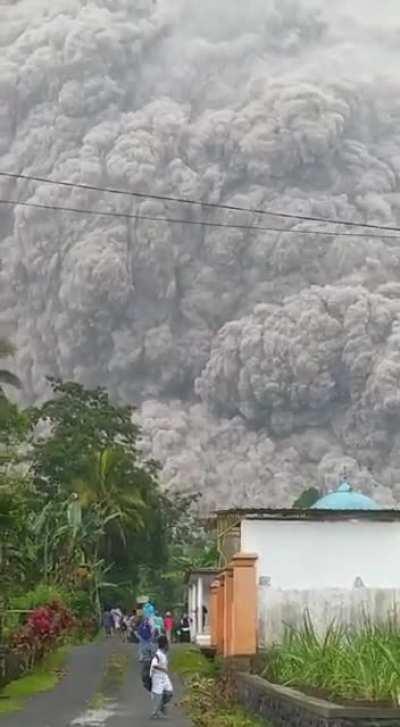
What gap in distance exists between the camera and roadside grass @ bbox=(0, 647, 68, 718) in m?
17.2

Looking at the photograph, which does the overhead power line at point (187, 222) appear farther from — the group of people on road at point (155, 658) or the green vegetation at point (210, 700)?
the group of people on road at point (155, 658)

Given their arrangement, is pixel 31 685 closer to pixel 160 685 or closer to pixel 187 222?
pixel 160 685

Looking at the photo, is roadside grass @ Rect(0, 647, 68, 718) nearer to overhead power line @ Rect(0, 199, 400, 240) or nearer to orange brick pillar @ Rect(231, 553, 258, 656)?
orange brick pillar @ Rect(231, 553, 258, 656)

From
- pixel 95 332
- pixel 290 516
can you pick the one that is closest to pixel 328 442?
pixel 95 332

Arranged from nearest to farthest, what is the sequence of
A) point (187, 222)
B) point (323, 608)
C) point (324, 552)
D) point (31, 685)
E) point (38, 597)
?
point (323, 608)
point (324, 552)
point (31, 685)
point (38, 597)
point (187, 222)

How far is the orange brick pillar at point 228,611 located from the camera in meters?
18.8

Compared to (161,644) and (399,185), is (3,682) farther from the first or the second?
(399,185)

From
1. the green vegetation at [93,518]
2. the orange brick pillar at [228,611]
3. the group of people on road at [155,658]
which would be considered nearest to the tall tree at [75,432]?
the green vegetation at [93,518]

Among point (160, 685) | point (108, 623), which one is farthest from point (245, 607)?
point (108, 623)

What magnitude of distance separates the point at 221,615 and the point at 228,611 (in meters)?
2.83

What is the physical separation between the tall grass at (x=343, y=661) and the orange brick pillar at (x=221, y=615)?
6710mm

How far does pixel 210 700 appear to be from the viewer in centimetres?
1678

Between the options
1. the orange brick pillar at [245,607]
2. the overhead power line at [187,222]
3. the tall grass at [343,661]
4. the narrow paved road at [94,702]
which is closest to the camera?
the tall grass at [343,661]

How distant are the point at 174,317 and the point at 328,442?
459 inches
